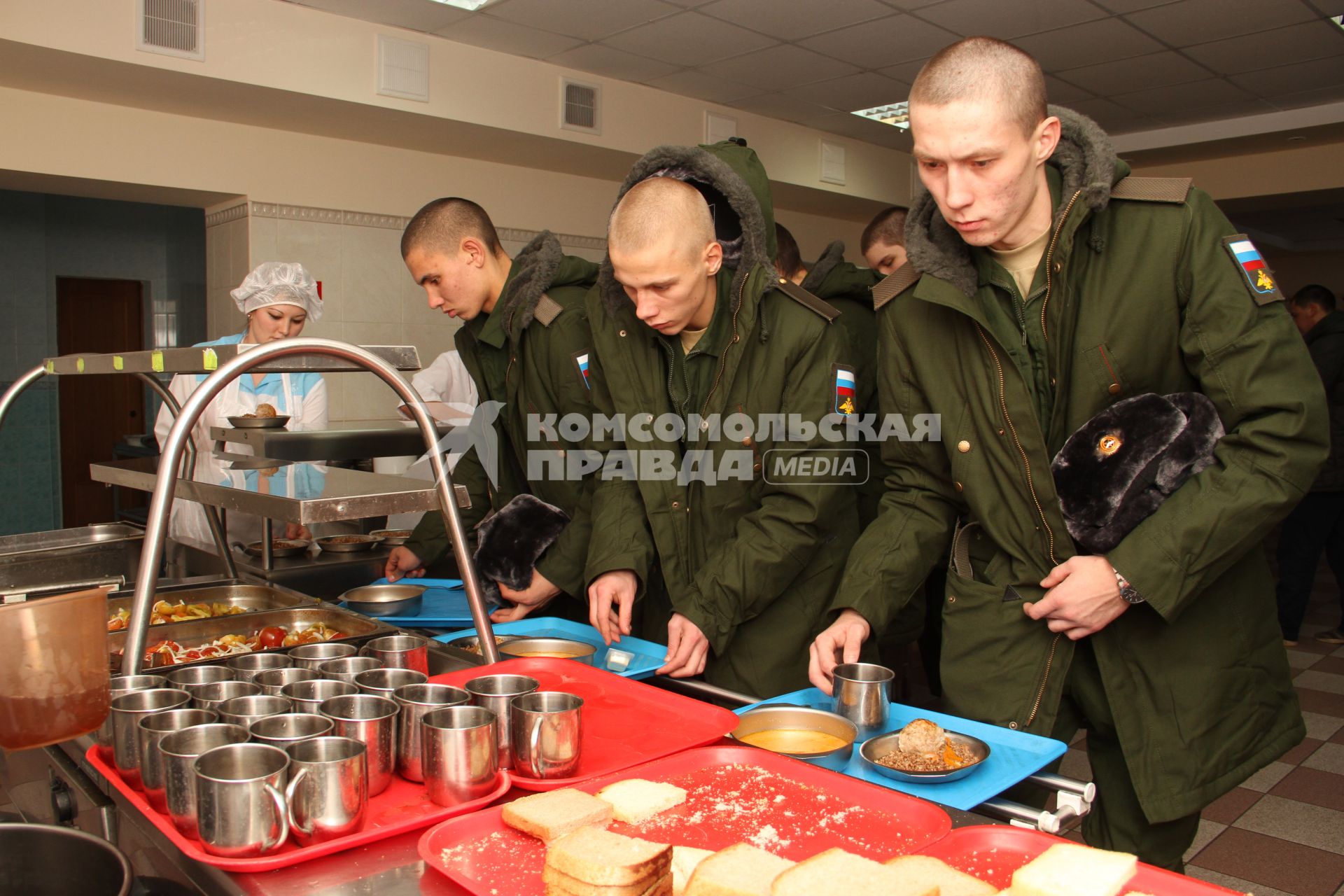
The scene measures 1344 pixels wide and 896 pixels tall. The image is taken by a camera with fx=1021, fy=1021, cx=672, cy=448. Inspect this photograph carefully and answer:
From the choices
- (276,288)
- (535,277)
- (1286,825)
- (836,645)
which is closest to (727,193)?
(535,277)

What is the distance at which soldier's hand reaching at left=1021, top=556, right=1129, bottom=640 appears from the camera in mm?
1469

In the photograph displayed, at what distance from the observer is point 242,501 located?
1.43 meters

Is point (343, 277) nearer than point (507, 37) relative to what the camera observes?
No

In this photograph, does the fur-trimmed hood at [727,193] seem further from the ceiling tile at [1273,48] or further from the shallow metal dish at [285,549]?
the ceiling tile at [1273,48]

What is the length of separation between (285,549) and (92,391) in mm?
6537

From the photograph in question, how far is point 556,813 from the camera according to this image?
981 millimetres

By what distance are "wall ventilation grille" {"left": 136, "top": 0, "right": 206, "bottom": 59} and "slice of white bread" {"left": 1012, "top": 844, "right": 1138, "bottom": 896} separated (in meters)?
4.79

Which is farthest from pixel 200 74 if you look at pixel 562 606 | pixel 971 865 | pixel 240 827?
pixel 971 865

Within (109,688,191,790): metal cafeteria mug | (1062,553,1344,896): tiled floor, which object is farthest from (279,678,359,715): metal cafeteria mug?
(1062,553,1344,896): tiled floor

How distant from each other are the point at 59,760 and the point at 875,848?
100cm

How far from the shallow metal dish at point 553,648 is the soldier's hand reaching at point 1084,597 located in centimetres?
76

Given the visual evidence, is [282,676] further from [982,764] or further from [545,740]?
[982,764]

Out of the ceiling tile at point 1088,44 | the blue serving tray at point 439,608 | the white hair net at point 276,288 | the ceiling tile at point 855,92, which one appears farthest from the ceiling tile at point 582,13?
the blue serving tray at point 439,608

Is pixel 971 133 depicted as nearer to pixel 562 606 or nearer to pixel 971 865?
pixel 971 865
